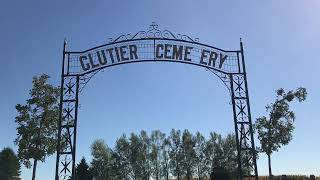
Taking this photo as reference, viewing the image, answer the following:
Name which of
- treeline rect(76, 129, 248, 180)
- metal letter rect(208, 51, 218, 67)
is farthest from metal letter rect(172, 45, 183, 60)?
treeline rect(76, 129, 248, 180)

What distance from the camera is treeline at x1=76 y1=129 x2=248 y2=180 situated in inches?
2958

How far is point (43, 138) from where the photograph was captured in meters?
34.8

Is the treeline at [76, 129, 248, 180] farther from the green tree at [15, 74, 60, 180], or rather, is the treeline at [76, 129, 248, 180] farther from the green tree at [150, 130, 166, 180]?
the green tree at [15, 74, 60, 180]

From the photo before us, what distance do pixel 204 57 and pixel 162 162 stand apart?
56.0 m

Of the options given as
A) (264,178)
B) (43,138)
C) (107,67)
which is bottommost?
(264,178)

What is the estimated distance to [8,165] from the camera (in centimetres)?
7188

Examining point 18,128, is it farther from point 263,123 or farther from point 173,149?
point 173,149

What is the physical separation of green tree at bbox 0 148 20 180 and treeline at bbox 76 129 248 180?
1202 centimetres

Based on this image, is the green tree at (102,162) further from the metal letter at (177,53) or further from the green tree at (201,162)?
the metal letter at (177,53)

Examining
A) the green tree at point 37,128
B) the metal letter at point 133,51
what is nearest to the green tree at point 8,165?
the green tree at point 37,128

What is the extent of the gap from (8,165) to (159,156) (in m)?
23.7

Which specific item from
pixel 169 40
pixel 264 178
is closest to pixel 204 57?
pixel 169 40

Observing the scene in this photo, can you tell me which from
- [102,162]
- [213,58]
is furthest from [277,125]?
[102,162]

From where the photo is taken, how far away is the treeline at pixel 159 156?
7512 centimetres
